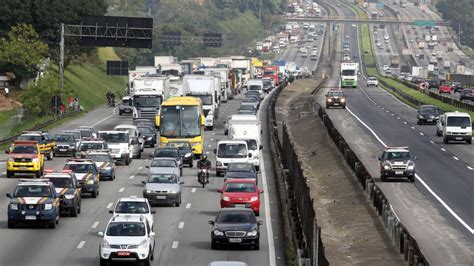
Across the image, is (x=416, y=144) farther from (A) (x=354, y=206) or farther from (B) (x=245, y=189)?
(B) (x=245, y=189)

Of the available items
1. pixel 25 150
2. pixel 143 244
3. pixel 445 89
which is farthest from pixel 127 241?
pixel 445 89

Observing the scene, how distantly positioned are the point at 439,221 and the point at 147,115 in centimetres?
5466

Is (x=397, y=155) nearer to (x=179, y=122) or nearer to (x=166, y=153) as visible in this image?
(x=166, y=153)

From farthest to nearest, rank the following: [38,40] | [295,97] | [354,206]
A: 1. [295,97]
2. [38,40]
3. [354,206]

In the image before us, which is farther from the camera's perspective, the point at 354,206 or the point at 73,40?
the point at 73,40

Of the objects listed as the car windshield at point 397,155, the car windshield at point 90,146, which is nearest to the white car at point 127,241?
the car windshield at point 397,155

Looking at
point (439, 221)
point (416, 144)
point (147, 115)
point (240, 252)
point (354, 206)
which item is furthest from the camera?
point (147, 115)

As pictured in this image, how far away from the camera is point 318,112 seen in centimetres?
12038

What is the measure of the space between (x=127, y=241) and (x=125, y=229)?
0.73 metres

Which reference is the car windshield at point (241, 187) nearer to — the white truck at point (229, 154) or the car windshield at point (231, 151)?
the white truck at point (229, 154)

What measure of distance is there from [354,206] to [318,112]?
62.8 metres

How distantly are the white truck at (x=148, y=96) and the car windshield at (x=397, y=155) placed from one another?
41.0 meters

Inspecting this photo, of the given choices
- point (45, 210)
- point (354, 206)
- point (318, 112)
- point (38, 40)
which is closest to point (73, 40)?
point (38, 40)

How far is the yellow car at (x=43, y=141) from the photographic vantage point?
249 ft
